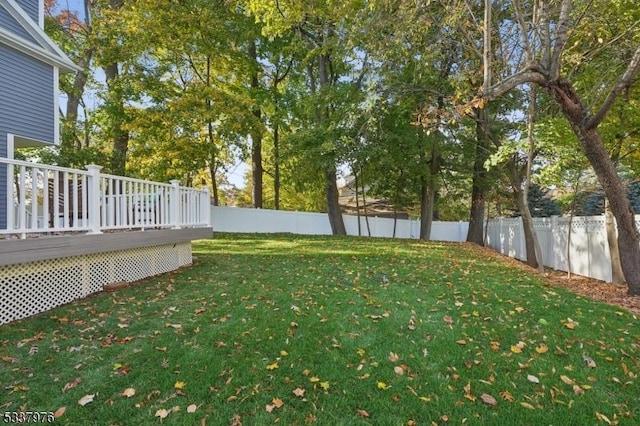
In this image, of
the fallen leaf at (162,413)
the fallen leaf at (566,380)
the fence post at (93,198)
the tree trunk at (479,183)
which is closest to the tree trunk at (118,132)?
the fence post at (93,198)

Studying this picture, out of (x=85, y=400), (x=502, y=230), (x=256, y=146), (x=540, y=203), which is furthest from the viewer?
(x=540, y=203)

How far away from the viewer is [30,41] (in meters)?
7.23

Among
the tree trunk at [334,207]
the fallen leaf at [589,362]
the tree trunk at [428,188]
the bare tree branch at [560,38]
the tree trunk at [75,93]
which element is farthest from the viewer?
the tree trunk at [334,207]

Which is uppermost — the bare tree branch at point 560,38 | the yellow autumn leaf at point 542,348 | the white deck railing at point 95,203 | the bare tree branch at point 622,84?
the bare tree branch at point 560,38

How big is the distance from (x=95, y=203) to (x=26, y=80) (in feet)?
13.3

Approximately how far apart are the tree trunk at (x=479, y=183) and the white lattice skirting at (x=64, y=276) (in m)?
9.52

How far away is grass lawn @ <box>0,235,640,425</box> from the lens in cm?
260

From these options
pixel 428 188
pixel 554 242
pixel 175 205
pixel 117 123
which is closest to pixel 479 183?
→ pixel 428 188

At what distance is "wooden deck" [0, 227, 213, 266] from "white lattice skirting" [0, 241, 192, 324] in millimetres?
219

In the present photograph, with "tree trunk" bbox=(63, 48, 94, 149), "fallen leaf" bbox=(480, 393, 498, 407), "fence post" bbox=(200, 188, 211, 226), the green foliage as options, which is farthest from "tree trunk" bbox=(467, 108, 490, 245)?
"tree trunk" bbox=(63, 48, 94, 149)

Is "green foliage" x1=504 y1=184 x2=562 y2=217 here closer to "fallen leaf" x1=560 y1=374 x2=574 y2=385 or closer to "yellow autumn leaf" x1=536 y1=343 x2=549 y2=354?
"yellow autumn leaf" x1=536 y1=343 x2=549 y2=354

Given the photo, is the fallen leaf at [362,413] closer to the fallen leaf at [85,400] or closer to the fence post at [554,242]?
the fallen leaf at [85,400]

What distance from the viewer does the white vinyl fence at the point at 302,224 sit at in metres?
15.5

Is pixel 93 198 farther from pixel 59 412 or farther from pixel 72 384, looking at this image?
pixel 59 412
